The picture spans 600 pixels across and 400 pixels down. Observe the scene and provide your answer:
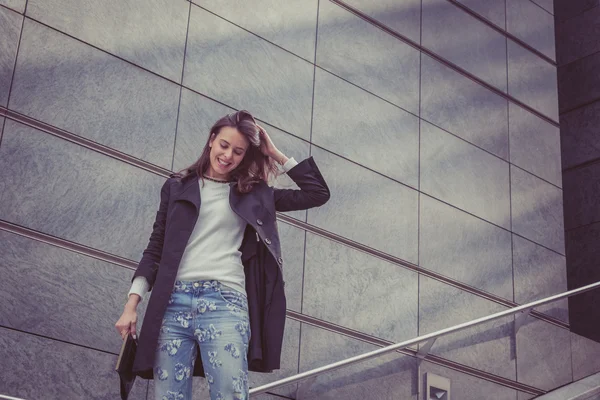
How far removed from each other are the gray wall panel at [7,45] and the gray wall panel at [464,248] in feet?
13.1

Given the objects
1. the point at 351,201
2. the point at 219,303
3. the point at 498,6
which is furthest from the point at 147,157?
the point at 498,6

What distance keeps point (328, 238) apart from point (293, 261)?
0.47m

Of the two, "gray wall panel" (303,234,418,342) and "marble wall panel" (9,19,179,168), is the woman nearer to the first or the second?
"marble wall panel" (9,19,179,168)

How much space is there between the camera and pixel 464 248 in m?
8.27

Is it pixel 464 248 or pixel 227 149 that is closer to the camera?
pixel 227 149

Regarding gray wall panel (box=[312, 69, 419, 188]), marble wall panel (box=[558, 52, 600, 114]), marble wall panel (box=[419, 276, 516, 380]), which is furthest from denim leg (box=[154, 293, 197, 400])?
marble wall panel (box=[558, 52, 600, 114])

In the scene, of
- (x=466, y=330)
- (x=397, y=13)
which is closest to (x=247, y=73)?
(x=397, y=13)

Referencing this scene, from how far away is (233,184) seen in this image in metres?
3.65

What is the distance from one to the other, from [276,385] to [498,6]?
20.9 feet

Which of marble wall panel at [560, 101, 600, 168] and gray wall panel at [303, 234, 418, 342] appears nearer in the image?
gray wall panel at [303, 234, 418, 342]

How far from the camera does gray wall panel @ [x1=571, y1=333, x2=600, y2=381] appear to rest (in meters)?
6.47

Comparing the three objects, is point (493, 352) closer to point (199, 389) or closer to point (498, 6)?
point (199, 389)

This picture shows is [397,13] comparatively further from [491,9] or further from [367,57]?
[491,9]

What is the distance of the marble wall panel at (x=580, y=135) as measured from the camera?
34.7ft
